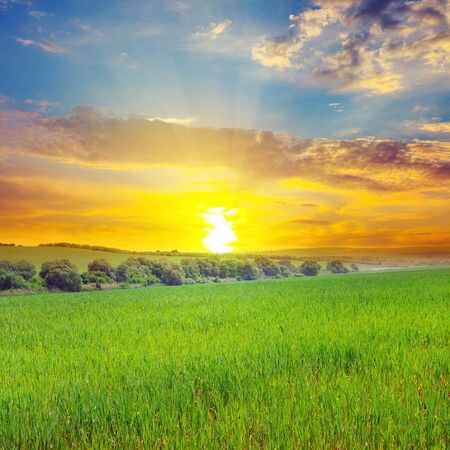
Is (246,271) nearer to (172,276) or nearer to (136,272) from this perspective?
(172,276)

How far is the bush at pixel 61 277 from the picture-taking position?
43.0 meters

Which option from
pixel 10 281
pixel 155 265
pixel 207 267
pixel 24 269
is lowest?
pixel 10 281

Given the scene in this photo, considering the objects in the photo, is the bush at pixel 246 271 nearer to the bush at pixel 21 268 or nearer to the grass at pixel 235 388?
the bush at pixel 21 268

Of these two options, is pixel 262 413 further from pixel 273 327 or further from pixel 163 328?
pixel 163 328

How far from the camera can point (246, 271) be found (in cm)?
7312

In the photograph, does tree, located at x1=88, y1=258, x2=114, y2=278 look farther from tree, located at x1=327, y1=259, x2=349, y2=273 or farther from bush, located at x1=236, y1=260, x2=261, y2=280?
tree, located at x1=327, y1=259, x2=349, y2=273

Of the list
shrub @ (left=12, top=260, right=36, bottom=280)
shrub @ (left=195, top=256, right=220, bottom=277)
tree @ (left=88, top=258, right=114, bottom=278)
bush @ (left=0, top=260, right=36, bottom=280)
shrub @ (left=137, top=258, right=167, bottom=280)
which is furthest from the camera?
shrub @ (left=195, top=256, right=220, bottom=277)

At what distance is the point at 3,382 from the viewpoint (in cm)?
618

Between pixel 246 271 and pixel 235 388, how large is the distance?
2689 inches

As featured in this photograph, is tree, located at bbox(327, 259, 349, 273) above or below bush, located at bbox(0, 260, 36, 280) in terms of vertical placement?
above

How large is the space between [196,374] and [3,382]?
3065mm

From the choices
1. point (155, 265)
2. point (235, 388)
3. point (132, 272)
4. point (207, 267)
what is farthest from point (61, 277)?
point (235, 388)

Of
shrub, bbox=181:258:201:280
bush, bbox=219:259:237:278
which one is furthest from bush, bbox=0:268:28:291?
bush, bbox=219:259:237:278

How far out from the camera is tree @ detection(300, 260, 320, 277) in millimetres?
88688
